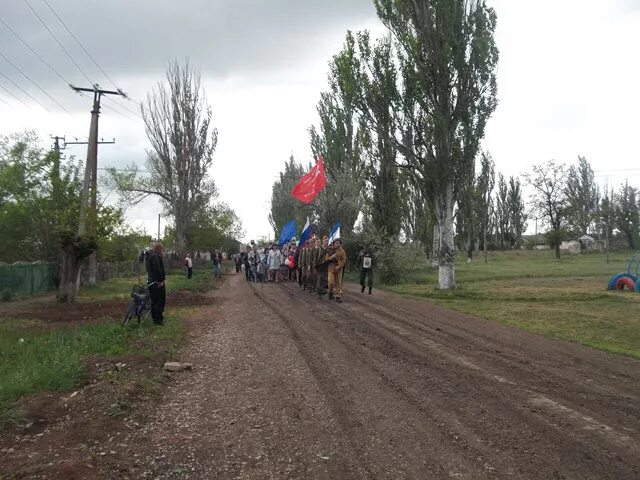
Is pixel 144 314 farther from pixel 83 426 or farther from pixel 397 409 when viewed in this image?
pixel 397 409

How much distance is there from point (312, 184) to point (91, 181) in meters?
9.50

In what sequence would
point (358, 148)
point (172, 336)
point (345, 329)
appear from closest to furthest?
1. point (172, 336)
2. point (345, 329)
3. point (358, 148)

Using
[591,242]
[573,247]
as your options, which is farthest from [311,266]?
[591,242]

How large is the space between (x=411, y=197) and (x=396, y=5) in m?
19.6

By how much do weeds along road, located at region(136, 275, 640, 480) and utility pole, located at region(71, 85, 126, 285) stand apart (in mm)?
10039

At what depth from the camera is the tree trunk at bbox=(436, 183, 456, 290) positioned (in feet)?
66.1

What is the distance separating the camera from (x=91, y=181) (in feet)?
74.1

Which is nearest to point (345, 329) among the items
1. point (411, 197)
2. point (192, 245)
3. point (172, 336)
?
point (172, 336)

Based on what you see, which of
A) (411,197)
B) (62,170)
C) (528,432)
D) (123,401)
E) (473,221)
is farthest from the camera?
(473,221)

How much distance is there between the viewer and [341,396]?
599 centimetres

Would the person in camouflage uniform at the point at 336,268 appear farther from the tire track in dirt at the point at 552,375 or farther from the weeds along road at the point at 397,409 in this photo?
the weeds along road at the point at 397,409

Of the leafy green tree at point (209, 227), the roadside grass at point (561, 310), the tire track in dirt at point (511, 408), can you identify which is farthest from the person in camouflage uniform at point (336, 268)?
the leafy green tree at point (209, 227)

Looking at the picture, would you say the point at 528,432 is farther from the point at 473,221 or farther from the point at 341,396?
the point at 473,221

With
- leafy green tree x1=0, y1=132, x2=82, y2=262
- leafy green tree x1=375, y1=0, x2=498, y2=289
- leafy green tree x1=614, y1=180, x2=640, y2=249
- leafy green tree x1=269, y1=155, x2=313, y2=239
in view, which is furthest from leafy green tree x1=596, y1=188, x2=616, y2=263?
leafy green tree x1=0, y1=132, x2=82, y2=262
